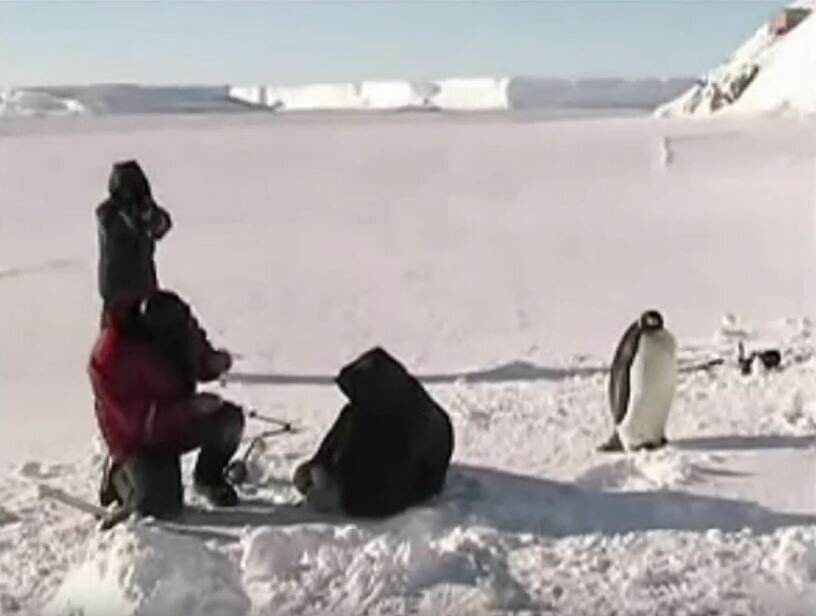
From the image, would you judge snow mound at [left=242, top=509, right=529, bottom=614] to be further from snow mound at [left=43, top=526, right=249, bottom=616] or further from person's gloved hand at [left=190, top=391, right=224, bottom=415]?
person's gloved hand at [left=190, top=391, right=224, bottom=415]

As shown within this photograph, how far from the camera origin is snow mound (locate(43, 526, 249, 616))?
4.40 m

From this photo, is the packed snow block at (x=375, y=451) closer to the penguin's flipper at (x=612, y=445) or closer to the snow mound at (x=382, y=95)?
the penguin's flipper at (x=612, y=445)

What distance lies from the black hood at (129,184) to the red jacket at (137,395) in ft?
6.30

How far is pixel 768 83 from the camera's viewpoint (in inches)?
1719

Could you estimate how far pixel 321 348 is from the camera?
8992 millimetres

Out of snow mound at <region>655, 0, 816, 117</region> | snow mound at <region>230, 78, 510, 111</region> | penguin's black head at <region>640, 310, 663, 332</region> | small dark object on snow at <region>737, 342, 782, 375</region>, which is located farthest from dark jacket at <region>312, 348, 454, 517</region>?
snow mound at <region>230, 78, 510, 111</region>

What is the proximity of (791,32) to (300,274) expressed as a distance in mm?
42568

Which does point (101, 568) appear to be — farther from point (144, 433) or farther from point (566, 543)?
point (566, 543)

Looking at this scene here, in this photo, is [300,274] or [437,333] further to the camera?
[300,274]

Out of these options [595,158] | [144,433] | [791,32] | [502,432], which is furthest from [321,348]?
[791,32]

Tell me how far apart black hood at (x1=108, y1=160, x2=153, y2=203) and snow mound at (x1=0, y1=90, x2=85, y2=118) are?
53.2 meters

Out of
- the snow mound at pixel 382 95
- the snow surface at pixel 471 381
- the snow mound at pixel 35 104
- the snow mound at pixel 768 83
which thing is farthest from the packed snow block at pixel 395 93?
the snow surface at pixel 471 381

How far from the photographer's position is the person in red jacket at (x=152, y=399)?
488cm

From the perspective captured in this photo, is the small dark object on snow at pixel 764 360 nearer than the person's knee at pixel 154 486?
No
